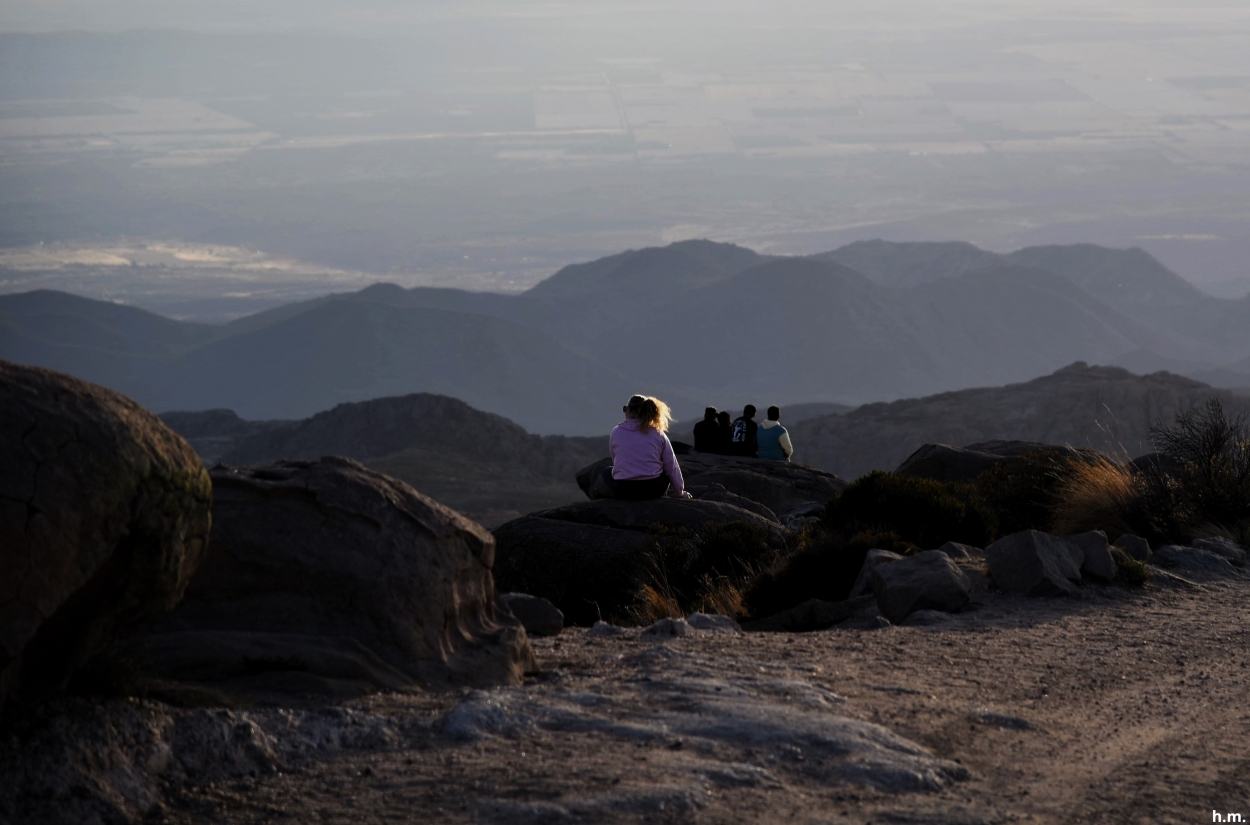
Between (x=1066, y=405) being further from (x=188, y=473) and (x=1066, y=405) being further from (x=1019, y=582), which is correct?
(x=188, y=473)

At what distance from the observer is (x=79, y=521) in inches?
179

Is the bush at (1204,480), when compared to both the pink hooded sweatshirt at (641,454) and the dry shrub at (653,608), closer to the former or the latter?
the pink hooded sweatshirt at (641,454)

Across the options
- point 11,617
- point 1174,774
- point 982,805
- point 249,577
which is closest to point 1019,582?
point 1174,774

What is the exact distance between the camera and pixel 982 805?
17.1 ft

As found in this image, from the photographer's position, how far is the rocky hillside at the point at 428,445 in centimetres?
8969

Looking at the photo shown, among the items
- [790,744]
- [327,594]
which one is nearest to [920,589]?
[790,744]

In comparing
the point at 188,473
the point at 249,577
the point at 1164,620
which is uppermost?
the point at 188,473

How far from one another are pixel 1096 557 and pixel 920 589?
7.42 feet

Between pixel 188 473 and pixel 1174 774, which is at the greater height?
pixel 188 473

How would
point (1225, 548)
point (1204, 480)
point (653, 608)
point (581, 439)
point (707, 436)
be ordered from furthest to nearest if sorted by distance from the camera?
point (581, 439), point (707, 436), point (1204, 480), point (1225, 548), point (653, 608)

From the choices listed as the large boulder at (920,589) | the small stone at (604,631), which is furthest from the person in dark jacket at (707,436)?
the small stone at (604,631)

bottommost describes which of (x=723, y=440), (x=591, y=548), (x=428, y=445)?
(x=428, y=445)

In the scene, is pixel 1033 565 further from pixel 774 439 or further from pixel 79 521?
pixel 774 439

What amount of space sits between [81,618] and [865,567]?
297 inches
